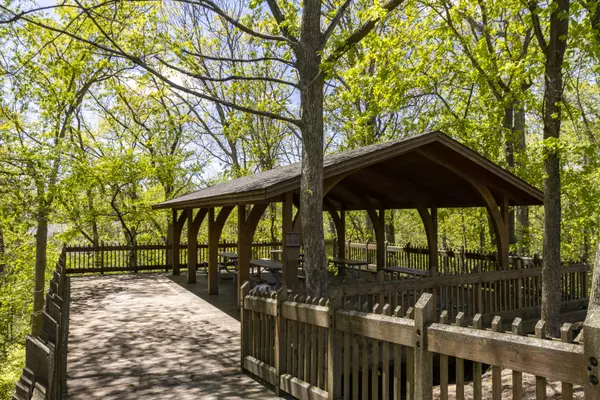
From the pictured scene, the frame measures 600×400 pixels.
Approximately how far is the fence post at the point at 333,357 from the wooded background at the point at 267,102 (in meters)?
4.05

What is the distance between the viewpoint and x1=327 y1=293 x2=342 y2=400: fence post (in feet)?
14.7

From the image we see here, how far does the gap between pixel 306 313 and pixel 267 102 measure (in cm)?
840

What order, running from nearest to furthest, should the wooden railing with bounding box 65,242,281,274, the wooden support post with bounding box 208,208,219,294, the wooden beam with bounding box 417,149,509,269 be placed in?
the wooden beam with bounding box 417,149,509,269, the wooden support post with bounding box 208,208,219,294, the wooden railing with bounding box 65,242,281,274

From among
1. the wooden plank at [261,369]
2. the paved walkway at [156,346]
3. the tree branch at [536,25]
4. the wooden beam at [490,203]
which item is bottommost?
the paved walkway at [156,346]

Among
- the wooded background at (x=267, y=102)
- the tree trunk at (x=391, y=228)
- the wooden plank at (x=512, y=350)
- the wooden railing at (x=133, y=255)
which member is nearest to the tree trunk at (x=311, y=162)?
the wooded background at (x=267, y=102)

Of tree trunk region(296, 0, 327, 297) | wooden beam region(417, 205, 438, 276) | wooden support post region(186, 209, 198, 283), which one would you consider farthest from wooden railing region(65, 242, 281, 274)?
tree trunk region(296, 0, 327, 297)

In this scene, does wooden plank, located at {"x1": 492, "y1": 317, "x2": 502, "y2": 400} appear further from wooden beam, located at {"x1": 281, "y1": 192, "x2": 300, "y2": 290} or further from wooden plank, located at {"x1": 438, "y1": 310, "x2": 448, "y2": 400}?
wooden beam, located at {"x1": 281, "y1": 192, "x2": 300, "y2": 290}

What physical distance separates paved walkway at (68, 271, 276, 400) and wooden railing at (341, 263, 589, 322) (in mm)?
2287

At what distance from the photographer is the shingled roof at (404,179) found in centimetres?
865

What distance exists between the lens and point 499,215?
11.0 metres

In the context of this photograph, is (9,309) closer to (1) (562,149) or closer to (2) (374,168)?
(2) (374,168)

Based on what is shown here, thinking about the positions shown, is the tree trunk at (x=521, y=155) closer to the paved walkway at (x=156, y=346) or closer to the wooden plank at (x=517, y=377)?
the paved walkway at (x=156, y=346)

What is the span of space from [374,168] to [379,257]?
4530 mm

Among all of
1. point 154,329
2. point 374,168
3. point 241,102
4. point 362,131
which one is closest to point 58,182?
point 154,329
